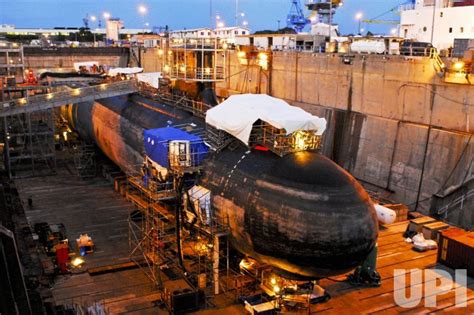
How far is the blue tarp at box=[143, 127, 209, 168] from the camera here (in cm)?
1891

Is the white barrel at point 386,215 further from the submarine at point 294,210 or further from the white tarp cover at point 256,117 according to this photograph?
the white tarp cover at point 256,117

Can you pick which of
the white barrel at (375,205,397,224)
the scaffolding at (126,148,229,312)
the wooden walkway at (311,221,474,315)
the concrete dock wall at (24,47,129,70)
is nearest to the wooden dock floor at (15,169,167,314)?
the scaffolding at (126,148,229,312)

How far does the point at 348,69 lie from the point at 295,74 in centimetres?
628

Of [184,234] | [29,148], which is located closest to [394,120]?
[184,234]

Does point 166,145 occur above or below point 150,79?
below

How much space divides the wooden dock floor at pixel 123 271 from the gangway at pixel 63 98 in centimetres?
497

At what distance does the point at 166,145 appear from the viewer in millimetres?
19094

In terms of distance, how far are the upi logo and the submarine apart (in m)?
3.46

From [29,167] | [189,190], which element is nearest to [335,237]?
[189,190]

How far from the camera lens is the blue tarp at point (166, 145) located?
18906mm

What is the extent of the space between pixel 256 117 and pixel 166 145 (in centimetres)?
417

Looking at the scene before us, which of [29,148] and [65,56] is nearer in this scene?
[29,148]

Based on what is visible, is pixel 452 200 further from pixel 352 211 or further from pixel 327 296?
pixel 352 211

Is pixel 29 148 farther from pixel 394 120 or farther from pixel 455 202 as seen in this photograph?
pixel 455 202
